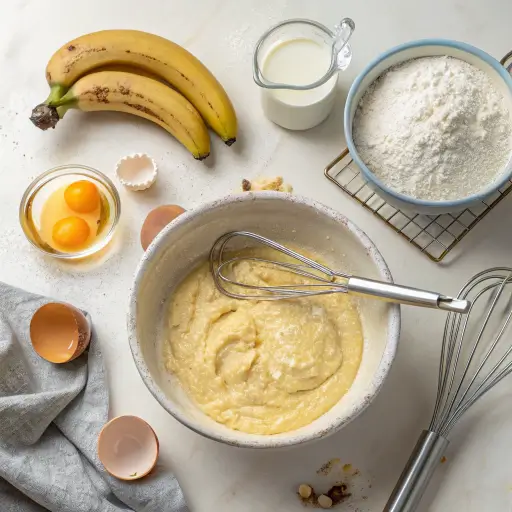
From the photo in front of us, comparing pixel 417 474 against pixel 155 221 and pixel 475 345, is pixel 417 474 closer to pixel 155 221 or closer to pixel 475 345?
pixel 475 345

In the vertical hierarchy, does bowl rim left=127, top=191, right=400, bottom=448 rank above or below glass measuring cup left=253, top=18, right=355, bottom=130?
below

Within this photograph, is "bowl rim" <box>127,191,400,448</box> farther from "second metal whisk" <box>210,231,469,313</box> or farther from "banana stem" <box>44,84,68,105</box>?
"banana stem" <box>44,84,68,105</box>

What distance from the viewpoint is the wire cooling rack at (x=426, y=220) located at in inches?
53.1

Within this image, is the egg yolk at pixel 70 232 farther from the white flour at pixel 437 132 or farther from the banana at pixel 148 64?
the white flour at pixel 437 132

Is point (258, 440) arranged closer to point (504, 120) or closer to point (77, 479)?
point (77, 479)

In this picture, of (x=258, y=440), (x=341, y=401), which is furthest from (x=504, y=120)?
(x=258, y=440)

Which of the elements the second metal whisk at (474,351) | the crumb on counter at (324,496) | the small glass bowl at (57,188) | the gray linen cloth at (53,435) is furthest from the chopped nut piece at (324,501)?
the small glass bowl at (57,188)

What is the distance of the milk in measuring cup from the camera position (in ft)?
4.35

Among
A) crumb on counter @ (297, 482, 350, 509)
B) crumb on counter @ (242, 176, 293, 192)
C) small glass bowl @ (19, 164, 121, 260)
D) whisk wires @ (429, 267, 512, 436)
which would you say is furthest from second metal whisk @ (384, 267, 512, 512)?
small glass bowl @ (19, 164, 121, 260)

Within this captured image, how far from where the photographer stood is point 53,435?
1.29 metres

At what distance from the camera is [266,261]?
1239mm

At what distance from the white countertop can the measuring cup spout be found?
0.14m

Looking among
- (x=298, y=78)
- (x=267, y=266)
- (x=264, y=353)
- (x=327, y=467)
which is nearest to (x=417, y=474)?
(x=327, y=467)

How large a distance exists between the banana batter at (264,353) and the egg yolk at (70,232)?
0.78ft
